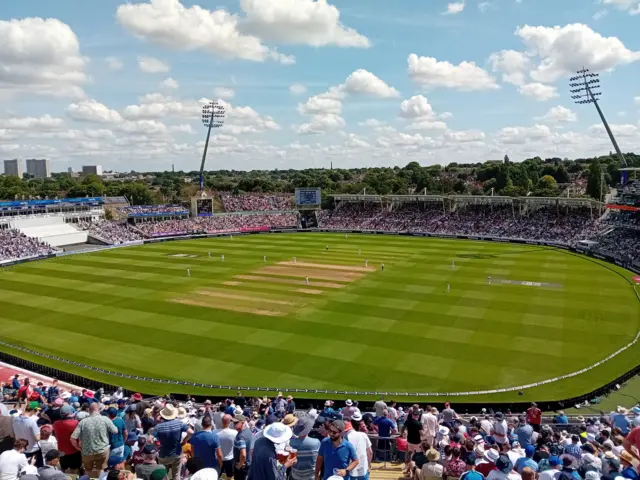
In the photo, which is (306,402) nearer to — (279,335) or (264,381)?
(264,381)

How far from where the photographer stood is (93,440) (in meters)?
8.09

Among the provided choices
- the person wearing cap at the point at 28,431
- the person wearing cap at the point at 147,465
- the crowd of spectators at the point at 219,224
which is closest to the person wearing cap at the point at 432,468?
the person wearing cap at the point at 147,465

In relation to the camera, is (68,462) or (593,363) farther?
(593,363)

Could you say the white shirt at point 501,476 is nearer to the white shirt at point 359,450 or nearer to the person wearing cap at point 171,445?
the white shirt at point 359,450

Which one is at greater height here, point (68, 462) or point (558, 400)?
point (68, 462)

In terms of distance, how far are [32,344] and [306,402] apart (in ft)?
59.1

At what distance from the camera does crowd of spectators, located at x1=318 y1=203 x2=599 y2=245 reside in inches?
2516

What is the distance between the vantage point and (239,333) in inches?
1143

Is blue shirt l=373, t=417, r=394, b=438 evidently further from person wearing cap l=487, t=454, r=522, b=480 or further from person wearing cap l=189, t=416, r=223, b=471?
person wearing cap l=189, t=416, r=223, b=471

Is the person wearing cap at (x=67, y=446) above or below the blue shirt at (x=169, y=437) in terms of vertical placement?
below

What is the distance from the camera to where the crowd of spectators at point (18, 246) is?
189ft

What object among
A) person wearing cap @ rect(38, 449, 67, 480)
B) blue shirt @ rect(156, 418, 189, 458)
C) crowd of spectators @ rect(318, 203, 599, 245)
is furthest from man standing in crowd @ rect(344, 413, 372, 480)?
crowd of spectators @ rect(318, 203, 599, 245)

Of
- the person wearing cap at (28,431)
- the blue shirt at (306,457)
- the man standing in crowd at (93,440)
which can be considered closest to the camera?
the blue shirt at (306,457)

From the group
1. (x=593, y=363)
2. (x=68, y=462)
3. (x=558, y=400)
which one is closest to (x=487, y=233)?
(x=593, y=363)
